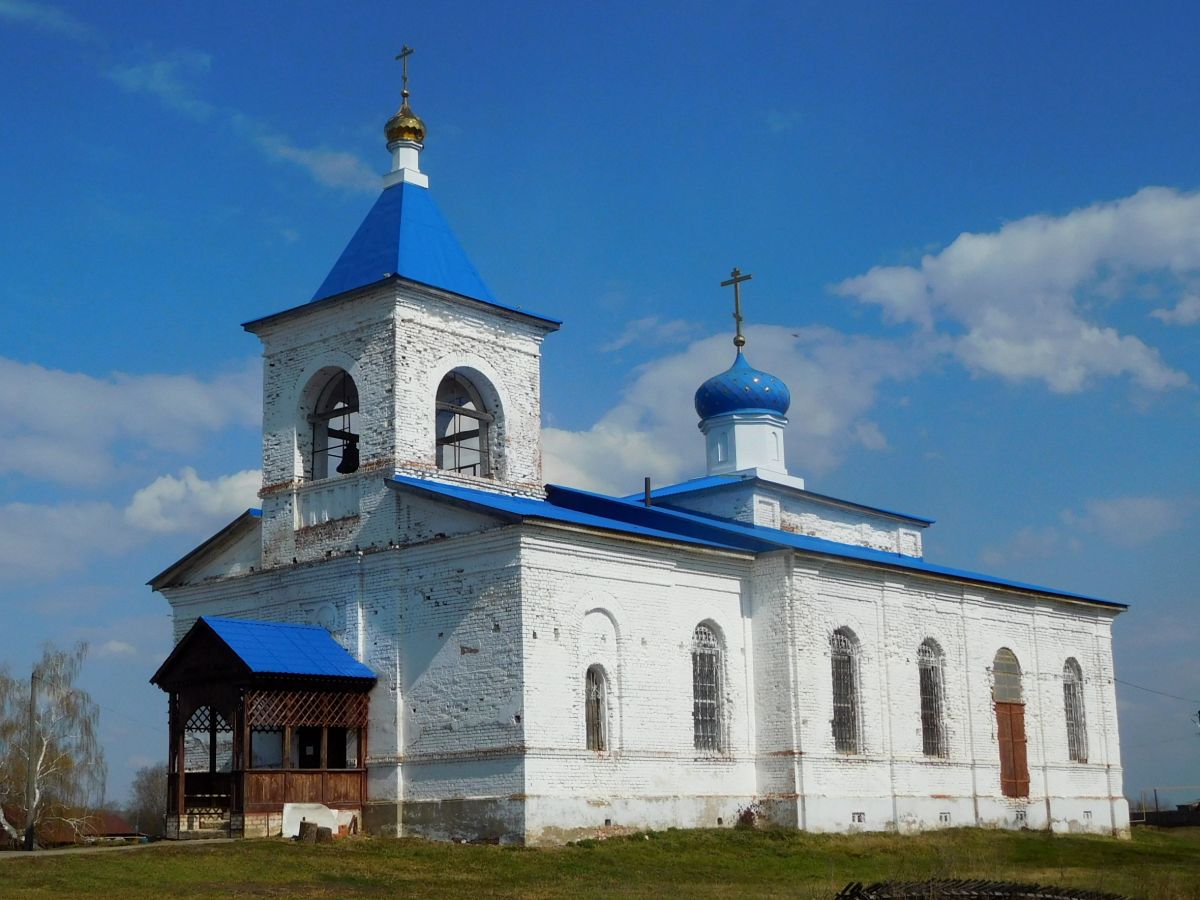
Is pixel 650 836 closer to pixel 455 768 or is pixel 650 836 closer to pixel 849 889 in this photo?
pixel 455 768

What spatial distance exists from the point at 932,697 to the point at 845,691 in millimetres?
2743

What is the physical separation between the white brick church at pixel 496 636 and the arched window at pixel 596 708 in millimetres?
42

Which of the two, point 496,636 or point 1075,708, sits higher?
point 496,636

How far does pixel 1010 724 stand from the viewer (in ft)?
96.2

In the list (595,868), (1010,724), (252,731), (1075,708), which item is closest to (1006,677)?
(1010,724)

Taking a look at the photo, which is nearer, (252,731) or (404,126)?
(252,731)

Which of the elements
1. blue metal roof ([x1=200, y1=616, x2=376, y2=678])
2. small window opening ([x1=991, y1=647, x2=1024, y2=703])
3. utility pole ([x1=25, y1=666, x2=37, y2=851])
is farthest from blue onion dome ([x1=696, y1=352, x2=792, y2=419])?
utility pole ([x1=25, y1=666, x2=37, y2=851])

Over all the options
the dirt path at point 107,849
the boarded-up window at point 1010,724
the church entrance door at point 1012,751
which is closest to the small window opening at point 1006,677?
the boarded-up window at point 1010,724

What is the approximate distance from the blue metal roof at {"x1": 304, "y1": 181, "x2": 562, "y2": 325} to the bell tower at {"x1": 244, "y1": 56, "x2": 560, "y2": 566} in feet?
0.08

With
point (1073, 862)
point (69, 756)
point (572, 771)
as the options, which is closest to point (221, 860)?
point (572, 771)

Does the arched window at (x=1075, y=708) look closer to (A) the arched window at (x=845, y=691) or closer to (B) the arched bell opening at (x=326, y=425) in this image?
(A) the arched window at (x=845, y=691)

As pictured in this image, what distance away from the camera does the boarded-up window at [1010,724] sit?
28.9 m

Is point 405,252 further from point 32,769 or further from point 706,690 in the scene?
point 32,769

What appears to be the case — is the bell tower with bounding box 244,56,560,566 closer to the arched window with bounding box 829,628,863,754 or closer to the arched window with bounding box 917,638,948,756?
the arched window with bounding box 829,628,863,754
